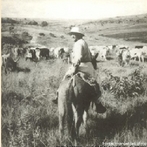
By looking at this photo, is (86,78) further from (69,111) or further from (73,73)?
(69,111)

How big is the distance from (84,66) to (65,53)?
0.65 feet

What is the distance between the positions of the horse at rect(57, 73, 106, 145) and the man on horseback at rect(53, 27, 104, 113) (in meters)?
0.04

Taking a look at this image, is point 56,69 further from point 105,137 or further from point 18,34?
point 105,137

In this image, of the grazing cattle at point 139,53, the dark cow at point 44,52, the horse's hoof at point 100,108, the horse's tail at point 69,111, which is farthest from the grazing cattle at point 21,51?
the grazing cattle at point 139,53

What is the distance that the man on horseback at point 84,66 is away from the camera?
246cm

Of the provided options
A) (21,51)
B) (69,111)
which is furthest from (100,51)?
(21,51)

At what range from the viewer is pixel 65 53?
2484mm

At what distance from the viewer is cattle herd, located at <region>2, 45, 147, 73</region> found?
2.48m

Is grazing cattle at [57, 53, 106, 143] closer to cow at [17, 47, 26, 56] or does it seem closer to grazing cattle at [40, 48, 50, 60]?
grazing cattle at [40, 48, 50, 60]

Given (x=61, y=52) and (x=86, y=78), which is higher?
(x=61, y=52)

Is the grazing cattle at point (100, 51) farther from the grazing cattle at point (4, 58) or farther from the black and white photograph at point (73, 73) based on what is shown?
the grazing cattle at point (4, 58)

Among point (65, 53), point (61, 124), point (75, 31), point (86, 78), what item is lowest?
point (61, 124)

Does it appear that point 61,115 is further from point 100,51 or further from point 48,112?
point 100,51

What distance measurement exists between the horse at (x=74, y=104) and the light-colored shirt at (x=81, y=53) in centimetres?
14
